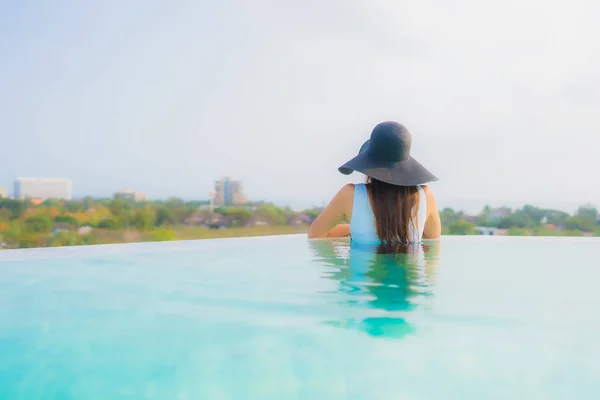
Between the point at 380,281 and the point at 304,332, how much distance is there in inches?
33.5

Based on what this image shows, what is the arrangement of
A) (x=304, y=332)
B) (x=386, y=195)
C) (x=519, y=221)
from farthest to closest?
1. (x=519, y=221)
2. (x=386, y=195)
3. (x=304, y=332)

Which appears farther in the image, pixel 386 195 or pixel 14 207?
pixel 14 207

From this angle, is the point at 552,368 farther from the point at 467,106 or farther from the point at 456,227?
the point at 456,227

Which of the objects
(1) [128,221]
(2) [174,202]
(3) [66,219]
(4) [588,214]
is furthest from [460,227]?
(3) [66,219]

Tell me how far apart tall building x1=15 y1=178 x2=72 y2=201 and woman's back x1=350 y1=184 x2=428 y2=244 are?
2247 inches

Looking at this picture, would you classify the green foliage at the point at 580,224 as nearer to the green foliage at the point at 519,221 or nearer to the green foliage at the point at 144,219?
the green foliage at the point at 519,221

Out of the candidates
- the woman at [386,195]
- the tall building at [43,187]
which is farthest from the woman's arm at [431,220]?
the tall building at [43,187]

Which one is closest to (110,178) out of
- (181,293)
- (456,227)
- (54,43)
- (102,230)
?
(102,230)

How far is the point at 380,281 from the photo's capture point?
235 centimetres

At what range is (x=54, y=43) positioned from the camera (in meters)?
37.5

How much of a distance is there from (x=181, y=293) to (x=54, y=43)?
40487 millimetres

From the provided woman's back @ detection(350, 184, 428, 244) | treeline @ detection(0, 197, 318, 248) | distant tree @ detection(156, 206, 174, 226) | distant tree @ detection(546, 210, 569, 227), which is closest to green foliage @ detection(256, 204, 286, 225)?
treeline @ detection(0, 197, 318, 248)

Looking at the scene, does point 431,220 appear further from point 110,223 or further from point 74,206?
point 74,206

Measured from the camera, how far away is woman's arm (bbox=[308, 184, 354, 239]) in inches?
125
